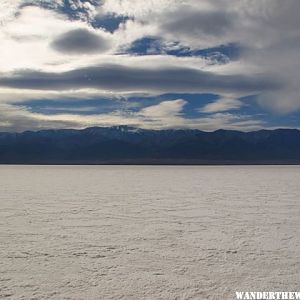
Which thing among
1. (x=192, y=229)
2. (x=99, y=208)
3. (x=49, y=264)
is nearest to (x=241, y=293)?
(x=49, y=264)

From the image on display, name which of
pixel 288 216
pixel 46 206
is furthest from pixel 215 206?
pixel 46 206

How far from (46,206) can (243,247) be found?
625 cm

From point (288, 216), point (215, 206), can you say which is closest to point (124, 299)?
point (288, 216)

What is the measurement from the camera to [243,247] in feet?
20.8

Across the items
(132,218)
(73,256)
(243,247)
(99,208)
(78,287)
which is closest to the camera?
(78,287)

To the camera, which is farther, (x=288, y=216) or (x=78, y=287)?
(x=288, y=216)

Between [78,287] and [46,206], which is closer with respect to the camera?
[78,287]

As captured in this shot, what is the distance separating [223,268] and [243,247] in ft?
3.95

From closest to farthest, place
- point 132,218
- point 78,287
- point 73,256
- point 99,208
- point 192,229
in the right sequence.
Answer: point 78,287, point 73,256, point 192,229, point 132,218, point 99,208

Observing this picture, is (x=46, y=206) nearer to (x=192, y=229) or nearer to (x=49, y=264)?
(x=192, y=229)

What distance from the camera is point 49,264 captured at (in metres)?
5.39

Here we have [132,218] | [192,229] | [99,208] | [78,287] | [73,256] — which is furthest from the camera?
[99,208]

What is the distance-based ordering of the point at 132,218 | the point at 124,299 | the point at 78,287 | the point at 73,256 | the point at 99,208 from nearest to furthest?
the point at 124,299
the point at 78,287
the point at 73,256
the point at 132,218
the point at 99,208

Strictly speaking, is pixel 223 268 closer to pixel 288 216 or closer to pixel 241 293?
pixel 241 293
